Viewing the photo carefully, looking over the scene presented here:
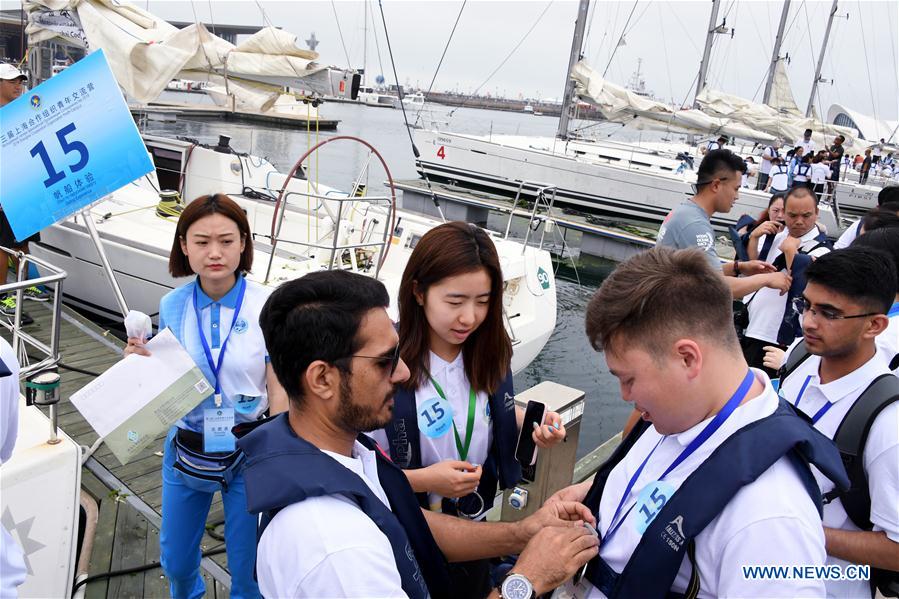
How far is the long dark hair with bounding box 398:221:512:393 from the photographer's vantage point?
2148mm

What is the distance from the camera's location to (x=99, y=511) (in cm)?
366

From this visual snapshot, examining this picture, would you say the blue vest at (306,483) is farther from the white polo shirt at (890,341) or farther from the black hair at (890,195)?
the black hair at (890,195)

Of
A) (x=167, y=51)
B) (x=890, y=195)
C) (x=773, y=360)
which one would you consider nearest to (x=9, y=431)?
(x=773, y=360)

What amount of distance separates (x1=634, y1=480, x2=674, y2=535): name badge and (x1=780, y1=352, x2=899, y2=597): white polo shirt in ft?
2.58

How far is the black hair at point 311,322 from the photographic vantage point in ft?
4.75

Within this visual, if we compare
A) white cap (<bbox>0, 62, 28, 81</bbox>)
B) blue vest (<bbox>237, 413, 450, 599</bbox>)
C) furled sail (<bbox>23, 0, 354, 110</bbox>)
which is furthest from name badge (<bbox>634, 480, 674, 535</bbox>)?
furled sail (<bbox>23, 0, 354, 110</bbox>)

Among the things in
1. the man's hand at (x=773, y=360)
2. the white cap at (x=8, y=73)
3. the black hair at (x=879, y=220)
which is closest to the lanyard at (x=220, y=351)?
the man's hand at (x=773, y=360)

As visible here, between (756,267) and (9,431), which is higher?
(756,267)

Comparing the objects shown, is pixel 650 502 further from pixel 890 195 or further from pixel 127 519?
pixel 890 195

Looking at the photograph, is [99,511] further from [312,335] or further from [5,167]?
[312,335]

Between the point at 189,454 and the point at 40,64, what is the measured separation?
1093 centimetres

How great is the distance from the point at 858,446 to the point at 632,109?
688 inches

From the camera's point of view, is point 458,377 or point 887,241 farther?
point 887,241

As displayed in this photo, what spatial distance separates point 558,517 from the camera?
5.24ft
